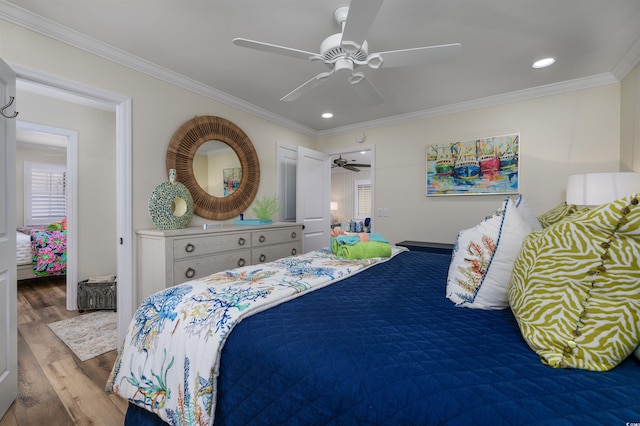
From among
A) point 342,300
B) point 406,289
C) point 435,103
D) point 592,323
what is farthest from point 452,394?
point 435,103

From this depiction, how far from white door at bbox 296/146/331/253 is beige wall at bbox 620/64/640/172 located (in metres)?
3.31

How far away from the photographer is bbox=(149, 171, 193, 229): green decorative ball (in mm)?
2416

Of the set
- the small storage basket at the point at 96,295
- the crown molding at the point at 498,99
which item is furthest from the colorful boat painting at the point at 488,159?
the small storage basket at the point at 96,295

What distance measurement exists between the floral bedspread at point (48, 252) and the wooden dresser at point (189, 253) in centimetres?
316

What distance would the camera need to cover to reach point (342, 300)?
1.16m

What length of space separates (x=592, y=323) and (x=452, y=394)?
405 mm

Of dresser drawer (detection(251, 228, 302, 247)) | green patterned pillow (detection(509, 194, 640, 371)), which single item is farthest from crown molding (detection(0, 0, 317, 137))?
green patterned pillow (detection(509, 194, 640, 371))

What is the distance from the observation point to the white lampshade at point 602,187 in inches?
81.6

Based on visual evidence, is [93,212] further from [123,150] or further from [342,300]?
[342,300]

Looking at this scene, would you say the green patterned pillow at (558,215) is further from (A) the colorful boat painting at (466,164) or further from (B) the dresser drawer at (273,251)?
(B) the dresser drawer at (273,251)

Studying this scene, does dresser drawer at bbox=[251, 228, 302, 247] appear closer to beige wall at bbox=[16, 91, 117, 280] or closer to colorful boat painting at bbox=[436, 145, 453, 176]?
colorful boat painting at bbox=[436, 145, 453, 176]

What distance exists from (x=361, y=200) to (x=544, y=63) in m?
6.59

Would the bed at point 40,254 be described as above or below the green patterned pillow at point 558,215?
below

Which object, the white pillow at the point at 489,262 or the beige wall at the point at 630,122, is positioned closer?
the white pillow at the point at 489,262
